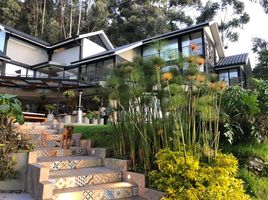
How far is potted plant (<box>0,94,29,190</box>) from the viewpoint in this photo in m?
4.09

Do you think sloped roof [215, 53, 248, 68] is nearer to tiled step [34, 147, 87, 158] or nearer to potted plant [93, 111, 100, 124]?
potted plant [93, 111, 100, 124]

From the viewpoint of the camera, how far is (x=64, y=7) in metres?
32.8

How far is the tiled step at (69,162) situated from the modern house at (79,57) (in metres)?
10.5

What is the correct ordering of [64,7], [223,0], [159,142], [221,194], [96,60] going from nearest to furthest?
[221,194]
[159,142]
[96,60]
[223,0]
[64,7]

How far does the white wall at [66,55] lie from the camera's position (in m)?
21.7

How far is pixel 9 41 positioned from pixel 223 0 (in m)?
25.0

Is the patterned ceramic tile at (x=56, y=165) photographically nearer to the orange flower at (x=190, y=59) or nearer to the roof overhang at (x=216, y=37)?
the orange flower at (x=190, y=59)

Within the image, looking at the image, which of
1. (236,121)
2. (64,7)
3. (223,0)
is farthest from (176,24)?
(236,121)

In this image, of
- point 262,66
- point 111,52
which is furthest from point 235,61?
point 111,52

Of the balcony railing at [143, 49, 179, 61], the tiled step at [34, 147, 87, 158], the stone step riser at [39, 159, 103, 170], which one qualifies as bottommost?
the stone step riser at [39, 159, 103, 170]

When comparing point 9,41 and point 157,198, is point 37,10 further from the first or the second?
point 157,198

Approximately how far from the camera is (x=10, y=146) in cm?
426

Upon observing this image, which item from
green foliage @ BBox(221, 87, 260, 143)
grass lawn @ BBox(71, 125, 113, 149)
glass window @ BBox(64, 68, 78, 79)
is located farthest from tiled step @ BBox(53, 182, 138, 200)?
glass window @ BBox(64, 68, 78, 79)

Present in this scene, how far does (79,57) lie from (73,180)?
18188 mm
